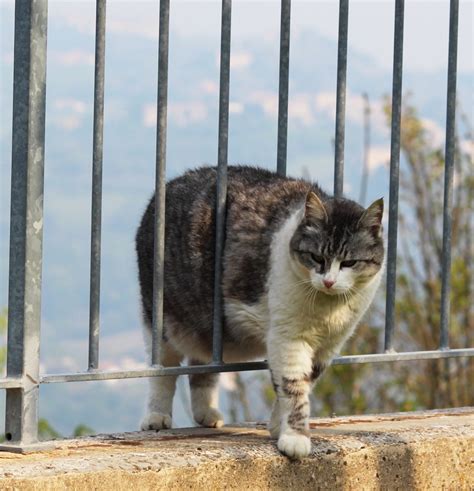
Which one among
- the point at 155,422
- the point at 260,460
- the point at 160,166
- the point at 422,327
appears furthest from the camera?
the point at 422,327

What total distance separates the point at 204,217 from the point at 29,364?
2.93 ft

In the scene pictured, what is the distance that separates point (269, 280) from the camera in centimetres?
345

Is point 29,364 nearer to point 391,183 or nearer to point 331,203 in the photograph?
point 331,203

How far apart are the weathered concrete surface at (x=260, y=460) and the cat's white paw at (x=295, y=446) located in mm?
25

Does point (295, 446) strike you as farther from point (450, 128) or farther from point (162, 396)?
point (450, 128)

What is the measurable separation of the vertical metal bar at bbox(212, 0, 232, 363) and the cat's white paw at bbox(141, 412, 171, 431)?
293 mm

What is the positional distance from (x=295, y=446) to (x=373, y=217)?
0.82m

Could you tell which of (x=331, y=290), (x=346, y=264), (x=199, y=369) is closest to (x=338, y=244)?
(x=346, y=264)

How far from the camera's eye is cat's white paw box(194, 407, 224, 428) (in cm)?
375

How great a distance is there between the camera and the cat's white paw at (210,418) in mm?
3746

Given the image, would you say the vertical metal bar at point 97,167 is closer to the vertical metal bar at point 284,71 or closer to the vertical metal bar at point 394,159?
the vertical metal bar at point 284,71

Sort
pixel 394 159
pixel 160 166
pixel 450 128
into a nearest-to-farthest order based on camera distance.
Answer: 1. pixel 160 166
2. pixel 394 159
3. pixel 450 128

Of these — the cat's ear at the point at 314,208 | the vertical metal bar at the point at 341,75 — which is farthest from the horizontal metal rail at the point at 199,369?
the vertical metal bar at the point at 341,75

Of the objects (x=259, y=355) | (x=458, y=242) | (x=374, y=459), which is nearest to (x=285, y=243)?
(x=259, y=355)
